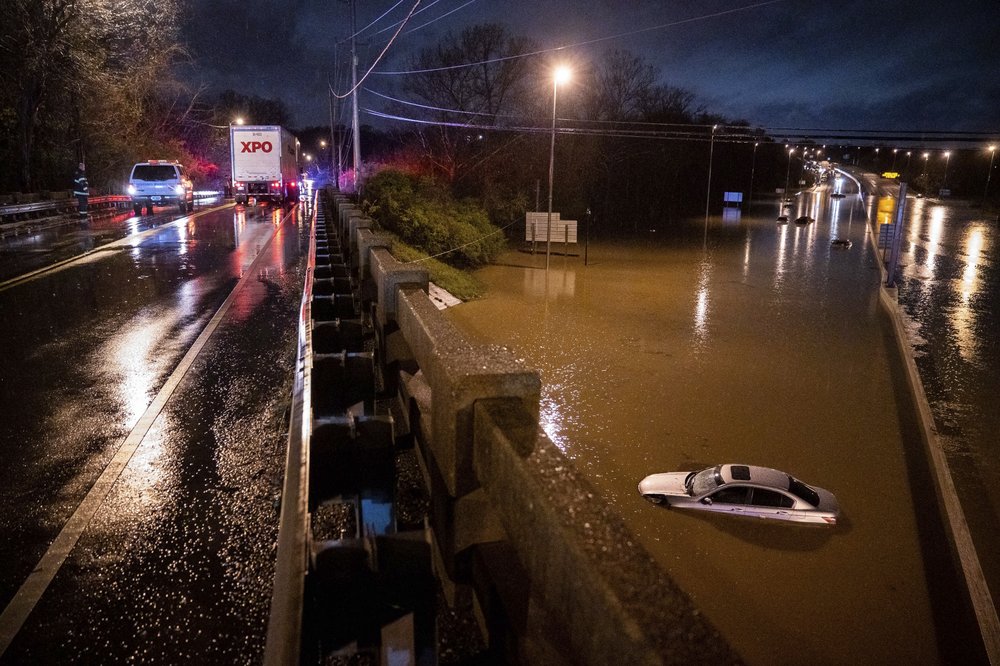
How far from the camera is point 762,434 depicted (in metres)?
12.2

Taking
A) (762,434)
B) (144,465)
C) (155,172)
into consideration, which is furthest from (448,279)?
(155,172)

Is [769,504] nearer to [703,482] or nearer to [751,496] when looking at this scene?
[751,496]

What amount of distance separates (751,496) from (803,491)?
0.72 meters

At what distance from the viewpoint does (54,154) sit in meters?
40.8

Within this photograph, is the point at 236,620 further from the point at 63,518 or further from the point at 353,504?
the point at 63,518

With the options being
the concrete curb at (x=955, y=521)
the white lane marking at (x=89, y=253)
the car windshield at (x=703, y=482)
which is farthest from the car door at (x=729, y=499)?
the white lane marking at (x=89, y=253)

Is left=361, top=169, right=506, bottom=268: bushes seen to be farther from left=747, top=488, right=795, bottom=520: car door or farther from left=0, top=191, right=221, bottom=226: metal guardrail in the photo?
left=747, top=488, right=795, bottom=520: car door

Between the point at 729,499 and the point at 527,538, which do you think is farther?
the point at 729,499

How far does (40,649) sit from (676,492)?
7.98 metres

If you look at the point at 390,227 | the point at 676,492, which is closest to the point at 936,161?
the point at 390,227

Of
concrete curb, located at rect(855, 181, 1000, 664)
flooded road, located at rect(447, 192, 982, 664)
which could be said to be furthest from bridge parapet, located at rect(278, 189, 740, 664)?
concrete curb, located at rect(855, 181, 1000, 664)

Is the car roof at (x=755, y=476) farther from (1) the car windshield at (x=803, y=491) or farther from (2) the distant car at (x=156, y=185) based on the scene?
(2) the distant car at (x=156, y=185)

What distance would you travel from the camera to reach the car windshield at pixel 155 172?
111ft

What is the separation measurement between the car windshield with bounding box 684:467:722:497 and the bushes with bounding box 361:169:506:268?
57.1ft
